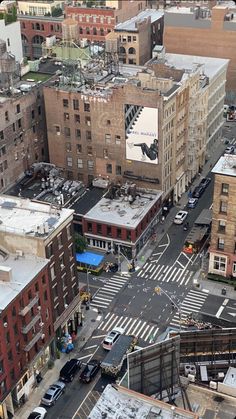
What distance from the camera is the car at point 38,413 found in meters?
87.2

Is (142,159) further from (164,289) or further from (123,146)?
(164,289)

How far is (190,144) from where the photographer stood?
14338 centimetres

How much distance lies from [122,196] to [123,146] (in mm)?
10706

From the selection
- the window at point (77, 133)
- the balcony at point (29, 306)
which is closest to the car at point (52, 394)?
the balcony at point (29, 306)

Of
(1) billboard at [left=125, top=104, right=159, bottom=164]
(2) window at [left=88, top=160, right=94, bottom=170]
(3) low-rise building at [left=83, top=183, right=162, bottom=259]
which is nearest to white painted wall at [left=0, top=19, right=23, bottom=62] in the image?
(2) window at [left=88, top=160, right=94, bottom=170]

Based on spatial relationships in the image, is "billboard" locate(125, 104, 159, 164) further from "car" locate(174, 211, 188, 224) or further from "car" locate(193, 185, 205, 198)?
"car" locate(193, 185, 205, 198)

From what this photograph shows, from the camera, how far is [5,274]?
85.0 metres

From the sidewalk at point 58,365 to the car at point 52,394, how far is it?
4.11ft

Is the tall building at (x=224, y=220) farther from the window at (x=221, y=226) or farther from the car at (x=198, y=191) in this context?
the car at (x=198, y=191)

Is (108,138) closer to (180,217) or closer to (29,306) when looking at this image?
(180,217)

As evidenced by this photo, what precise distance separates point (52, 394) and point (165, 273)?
37669mm

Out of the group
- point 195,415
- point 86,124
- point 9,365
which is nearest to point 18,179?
point 86,124

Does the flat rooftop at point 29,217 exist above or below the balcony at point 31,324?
above

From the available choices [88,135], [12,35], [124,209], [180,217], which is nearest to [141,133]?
[88,135]
